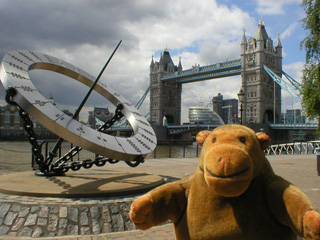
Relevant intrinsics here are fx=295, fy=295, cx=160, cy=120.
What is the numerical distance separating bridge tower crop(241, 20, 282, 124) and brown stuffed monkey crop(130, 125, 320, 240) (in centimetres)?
5004

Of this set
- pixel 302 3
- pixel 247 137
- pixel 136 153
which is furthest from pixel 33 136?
pixel 302 3

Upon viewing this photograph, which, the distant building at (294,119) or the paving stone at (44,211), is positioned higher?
the distant building at (294,119)

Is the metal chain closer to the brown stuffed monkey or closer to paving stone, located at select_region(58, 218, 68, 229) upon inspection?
paving stone, located at select_region(58, 218, 68, 229)

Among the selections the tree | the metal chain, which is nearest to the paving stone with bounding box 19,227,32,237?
the metal chain

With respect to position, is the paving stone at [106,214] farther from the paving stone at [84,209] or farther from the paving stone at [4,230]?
the paving stone at [4,230]

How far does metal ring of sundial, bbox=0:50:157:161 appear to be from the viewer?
4.01 metres

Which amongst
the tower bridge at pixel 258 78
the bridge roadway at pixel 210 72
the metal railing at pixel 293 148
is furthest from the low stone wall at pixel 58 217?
the bridge roadway at pixel 210 72

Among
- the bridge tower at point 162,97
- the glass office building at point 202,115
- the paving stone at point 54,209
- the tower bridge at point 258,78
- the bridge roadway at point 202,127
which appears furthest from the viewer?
the bridge tower at point 162,97

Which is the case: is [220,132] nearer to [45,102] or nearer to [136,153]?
[136,153]

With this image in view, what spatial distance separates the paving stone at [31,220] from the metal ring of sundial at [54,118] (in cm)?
103

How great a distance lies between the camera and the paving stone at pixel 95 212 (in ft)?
12.1

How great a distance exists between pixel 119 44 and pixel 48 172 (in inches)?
106

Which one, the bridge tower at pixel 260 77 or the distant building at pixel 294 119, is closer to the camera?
the distant building at pixel 294 119

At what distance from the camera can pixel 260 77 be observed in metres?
51.5
